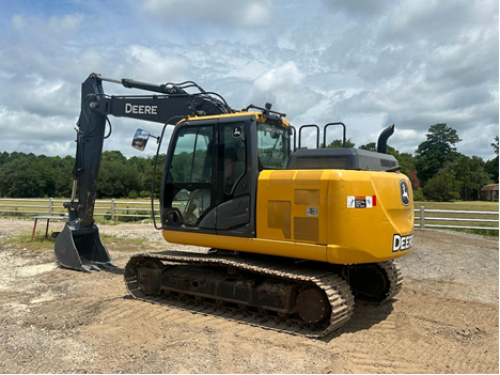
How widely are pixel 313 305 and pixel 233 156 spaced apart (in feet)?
7.77

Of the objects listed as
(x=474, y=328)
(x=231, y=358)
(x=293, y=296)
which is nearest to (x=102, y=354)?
(x=231, y=358)

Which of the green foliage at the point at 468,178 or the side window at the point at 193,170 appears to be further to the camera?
the green foliage at the point at 468,178

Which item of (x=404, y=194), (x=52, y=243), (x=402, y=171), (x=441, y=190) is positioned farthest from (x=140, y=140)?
(x=441, y=190)

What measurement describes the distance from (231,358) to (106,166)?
60502mm

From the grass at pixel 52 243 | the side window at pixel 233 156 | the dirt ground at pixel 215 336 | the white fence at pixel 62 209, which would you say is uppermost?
the side window at pixel 233 156

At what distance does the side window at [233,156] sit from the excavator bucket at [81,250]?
178 inches

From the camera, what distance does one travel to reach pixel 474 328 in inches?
241

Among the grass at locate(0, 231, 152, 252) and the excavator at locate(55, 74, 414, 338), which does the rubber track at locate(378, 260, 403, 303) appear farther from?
the grass at locate(0, 231, 152, 252)

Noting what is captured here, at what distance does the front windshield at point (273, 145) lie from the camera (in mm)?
6359

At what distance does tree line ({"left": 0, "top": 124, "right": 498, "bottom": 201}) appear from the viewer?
5444 cm

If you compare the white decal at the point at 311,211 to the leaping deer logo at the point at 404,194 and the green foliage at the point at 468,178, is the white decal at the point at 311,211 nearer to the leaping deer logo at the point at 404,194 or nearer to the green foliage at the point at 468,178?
the leaping deer logo at the point at 404,194

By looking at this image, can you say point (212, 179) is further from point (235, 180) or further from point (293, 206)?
point (293, 206)

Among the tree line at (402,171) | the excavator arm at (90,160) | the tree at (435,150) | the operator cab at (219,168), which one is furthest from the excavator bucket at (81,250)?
the tree at (435,150)

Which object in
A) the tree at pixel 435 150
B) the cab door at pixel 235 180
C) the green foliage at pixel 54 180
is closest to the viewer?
the cab door at pixel 235 180
